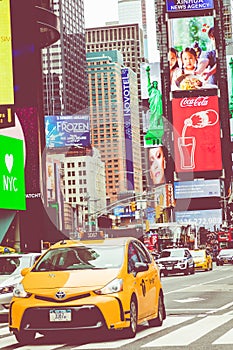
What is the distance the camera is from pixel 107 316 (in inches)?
509

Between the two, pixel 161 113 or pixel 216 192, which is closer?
pixel 216 192

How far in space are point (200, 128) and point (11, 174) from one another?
101m

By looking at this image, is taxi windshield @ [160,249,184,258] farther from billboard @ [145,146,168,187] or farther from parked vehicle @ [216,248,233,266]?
billboard @ [145,146,168,187]

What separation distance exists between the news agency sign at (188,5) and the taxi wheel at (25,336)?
15325 cm

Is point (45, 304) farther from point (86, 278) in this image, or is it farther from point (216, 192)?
point (216, 192)

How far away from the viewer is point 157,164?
17625cm

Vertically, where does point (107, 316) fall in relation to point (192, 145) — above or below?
below

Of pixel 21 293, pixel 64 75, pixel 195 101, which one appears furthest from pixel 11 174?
pixel 64 75

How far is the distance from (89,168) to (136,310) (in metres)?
88.7

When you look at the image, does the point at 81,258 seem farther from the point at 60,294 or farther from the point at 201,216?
the point at 201,216

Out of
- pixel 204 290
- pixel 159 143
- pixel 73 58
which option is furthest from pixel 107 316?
pixel 73 58

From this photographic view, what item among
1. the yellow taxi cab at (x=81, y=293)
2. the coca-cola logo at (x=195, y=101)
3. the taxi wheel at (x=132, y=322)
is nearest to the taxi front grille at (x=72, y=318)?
the yellow taxi cab at (x=81, y=293)

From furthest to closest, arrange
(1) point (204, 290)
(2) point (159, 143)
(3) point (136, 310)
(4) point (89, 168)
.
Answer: (2) point (159, 143), (4) point (89, 168), (1) point (204, 290), (3) point (136, 310)

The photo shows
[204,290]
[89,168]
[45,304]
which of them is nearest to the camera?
[45,304]
